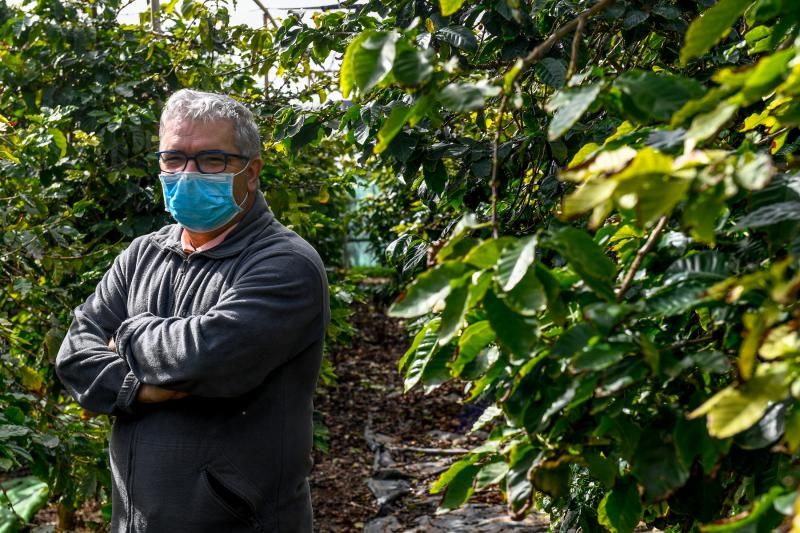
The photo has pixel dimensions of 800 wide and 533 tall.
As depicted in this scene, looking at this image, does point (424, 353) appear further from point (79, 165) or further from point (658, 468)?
point (79, 165)

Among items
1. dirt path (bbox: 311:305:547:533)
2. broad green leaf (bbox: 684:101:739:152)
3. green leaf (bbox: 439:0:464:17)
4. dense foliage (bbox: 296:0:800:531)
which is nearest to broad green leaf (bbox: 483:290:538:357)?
dense foliage (bbox: 296:0:800:531)

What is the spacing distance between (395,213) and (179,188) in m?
7.68

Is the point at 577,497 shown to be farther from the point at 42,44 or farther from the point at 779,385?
the point at 42,44

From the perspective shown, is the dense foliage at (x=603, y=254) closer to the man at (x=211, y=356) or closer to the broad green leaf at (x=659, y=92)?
the broad green leaf at (x=659, y=92)

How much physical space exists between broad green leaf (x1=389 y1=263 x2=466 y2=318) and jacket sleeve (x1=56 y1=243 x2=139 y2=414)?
138 cm

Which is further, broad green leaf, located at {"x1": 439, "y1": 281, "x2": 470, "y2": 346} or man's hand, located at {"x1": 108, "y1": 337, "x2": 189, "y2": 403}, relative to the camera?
man's hand, located at {"x1": 108, "y1": 337, "x2": 189, "y2": 403}

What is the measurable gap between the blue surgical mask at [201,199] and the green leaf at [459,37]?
2.34ft

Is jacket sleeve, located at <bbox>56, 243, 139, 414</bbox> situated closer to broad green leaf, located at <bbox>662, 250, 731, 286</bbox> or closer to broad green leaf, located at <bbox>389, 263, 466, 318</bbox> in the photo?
broad green leaf, located at <bbox>389, 263, 466, 318</bbox>

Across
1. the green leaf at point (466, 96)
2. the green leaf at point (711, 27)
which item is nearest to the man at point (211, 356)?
the green leaf at point (466, 96)

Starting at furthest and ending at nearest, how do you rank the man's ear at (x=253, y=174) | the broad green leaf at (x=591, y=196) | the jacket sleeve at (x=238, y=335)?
the man's ear at (x=253, y=174), the jacket sleeve at (x=238, y=335), the broad green leaf at (x=591, y=196)

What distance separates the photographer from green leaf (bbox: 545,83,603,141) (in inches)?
41.5

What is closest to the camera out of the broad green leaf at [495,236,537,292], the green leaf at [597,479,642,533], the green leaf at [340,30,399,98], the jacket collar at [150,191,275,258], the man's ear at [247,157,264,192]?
the broad green leaf at [495,236,537,292]

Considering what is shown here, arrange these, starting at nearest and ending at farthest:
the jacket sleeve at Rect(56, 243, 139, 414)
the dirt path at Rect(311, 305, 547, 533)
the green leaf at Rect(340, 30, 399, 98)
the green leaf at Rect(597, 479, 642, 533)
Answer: the green leaf at Rect(340, 30, 399, 98)
the green leaf at Rect(597, 479, 642, 533)
the jacket sleeve at Rect(56, 243, 139, 414)
the dirt path at Rect(311, 305, 547, 533)

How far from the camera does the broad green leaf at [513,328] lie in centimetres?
106
